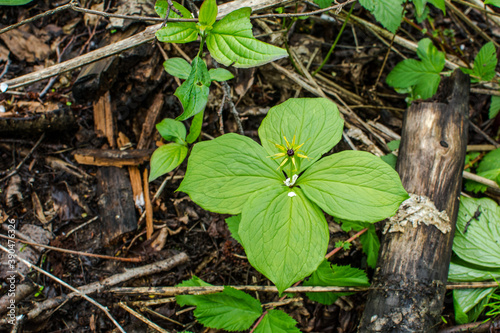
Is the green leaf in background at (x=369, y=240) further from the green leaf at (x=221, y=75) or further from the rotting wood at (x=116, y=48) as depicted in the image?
the rotting wood at (x=116, y=48)

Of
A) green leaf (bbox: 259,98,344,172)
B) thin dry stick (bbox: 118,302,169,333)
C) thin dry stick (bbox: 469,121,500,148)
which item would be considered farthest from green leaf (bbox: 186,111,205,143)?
thin dry stick (bbox: 469,121,500,148)

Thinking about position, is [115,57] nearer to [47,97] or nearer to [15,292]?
[47,97]

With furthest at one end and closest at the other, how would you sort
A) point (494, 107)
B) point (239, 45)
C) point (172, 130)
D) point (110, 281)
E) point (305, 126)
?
point (494, 107) → point (172, 130) → point (110, 281) → point (305, 126) → point (239, 45)

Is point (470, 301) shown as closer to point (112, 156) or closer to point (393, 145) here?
point (393, 145)

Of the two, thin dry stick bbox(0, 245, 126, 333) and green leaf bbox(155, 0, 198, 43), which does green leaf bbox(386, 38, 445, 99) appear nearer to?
green leaf bbox(155, 0, 198, 43)

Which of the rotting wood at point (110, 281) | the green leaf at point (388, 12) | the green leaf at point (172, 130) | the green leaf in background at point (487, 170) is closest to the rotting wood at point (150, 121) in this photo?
the green leaf at point (172, 130)

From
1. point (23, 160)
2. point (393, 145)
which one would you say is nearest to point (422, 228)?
point (393, 145)

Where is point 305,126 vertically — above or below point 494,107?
below
